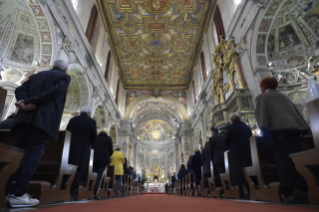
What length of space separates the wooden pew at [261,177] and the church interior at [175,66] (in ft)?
0.04

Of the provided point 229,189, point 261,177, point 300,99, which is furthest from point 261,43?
point 261,177

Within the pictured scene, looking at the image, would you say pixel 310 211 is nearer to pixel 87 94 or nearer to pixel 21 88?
pixel 21 88

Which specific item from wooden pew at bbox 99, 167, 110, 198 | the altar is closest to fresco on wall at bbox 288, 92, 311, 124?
wooden pew at bbox 99, 167, 110, 198

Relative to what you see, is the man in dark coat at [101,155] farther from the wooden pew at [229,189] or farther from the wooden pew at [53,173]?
the wooden pew at [229,189]

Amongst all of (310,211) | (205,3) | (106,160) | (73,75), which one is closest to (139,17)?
(205,3)

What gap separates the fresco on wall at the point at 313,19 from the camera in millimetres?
6187

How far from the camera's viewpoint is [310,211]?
1.18 m

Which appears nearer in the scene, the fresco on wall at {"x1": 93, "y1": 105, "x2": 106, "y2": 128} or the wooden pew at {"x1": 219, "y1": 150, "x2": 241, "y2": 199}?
the wooden pew at {"x1": 219, "y1": 150, "x2": 241, "y2": 199}

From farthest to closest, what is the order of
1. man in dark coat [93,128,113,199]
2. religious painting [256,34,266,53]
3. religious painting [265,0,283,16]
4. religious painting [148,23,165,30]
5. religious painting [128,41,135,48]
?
religious painting [128,41,135,48], religious painting [148,23,165,30], religious painting [256,34,266,53], religious painting [265,0,283,16], man in dark coat [93,128,113,199]

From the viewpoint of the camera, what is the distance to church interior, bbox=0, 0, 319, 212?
191cm

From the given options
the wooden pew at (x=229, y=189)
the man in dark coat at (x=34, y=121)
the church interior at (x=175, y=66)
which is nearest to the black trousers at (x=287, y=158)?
the church interior at (x=175, y=66)

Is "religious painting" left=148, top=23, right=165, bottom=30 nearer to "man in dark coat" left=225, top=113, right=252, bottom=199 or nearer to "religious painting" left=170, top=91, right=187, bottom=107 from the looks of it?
"religious painting" left=170, top=91, right=187, bottom=107

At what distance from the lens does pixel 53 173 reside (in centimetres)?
232

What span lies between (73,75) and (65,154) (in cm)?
685
